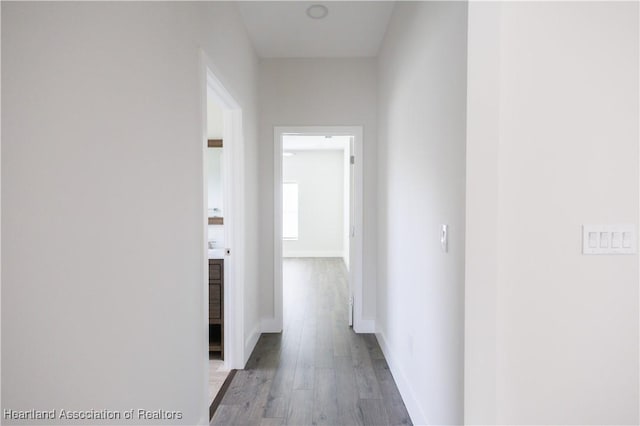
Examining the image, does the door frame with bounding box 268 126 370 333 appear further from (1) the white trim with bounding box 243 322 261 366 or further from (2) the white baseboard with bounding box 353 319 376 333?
(1) the white trim with bounding box 243 322 261 366

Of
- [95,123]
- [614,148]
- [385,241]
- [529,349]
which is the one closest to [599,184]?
[614,148]

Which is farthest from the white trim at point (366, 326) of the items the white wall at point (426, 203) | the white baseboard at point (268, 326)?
the white baseboard at point (268, 326)

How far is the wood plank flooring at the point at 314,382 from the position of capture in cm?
219

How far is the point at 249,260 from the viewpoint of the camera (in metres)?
3.11

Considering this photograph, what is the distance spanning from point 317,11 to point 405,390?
278 cm

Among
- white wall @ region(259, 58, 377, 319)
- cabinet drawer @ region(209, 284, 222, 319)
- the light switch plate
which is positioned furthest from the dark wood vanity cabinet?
the light switch plate

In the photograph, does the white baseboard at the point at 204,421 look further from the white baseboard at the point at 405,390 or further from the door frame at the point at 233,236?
the white baseboard at the point at 405,390

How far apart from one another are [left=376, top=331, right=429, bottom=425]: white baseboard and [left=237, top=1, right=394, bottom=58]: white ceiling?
8.70 feet

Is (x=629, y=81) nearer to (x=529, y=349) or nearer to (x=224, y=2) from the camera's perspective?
(x=529, y=349)

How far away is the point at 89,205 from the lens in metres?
1.11

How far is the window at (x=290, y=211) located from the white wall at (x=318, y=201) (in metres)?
0.10

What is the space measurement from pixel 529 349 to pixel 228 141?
233 centimetres

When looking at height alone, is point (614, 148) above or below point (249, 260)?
above

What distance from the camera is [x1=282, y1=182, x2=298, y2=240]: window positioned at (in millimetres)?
8930
